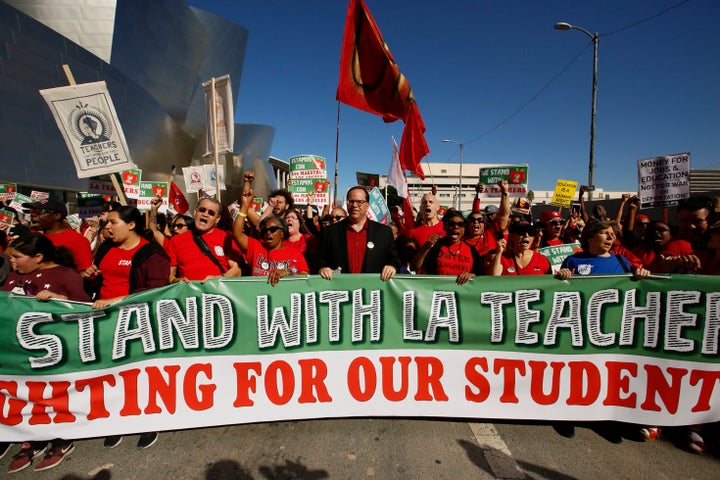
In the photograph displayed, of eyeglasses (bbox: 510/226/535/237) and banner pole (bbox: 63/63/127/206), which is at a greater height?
banner pole (bbox: 63/63/127/206)

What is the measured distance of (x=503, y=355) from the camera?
2.84 metres

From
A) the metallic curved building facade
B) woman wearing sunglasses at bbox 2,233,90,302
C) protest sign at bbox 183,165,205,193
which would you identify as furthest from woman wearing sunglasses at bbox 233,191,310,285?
the metallic curved building facade

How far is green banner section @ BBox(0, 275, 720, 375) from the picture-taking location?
268 centimetres

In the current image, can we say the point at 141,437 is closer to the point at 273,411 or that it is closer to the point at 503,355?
the point at 273,411

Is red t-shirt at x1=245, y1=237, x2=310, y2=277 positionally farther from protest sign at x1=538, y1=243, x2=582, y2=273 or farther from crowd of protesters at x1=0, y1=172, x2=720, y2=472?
protest sign at x1=538, y1=243, x2=582, y2=273

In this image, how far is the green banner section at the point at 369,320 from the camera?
8.79 feet

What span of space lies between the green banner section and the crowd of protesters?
0.50 feet

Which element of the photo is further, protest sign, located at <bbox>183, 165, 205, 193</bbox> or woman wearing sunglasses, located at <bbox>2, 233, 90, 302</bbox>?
protest sign, located at <bbox>183, 165, 205, 193</bbox>

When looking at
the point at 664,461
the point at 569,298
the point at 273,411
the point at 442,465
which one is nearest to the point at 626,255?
the point at 569,298

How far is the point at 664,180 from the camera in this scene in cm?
542

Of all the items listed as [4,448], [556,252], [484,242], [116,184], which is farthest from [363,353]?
[116,184]

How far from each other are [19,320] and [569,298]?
420cm

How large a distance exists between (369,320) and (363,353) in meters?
0.27

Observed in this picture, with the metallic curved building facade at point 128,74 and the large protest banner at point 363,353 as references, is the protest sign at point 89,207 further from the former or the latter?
the metallic curved building facade at point 128,74
